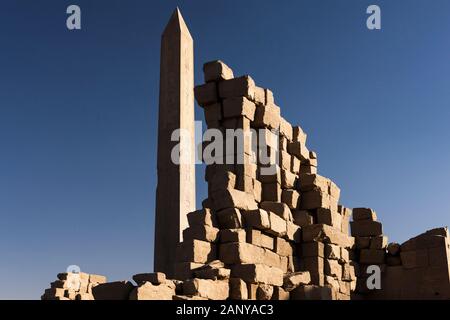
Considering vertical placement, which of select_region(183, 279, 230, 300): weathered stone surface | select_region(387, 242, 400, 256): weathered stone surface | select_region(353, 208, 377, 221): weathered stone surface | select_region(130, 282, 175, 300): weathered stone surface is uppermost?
select_region(353, 208, 377, 221): weathered stone surface

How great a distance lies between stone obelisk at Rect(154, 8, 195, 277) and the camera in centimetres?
1516

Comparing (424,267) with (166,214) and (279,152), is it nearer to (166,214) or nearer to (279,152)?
(279,152)

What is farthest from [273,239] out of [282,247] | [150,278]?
[150,278]

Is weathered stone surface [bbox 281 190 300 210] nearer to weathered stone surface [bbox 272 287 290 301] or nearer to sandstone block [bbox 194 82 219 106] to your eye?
sandstone block [bbox 194 82 219 106]

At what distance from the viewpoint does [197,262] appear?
10.2 m

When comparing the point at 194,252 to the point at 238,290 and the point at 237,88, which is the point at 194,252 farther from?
the point at 237,88

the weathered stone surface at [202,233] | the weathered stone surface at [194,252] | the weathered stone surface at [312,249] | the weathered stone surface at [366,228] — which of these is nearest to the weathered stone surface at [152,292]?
the weathered stone surface at [194,252]

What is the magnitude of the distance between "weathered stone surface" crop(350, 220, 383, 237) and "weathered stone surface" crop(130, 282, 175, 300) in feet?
27.9

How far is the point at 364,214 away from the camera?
16.2m

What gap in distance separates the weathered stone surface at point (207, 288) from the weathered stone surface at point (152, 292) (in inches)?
11.1

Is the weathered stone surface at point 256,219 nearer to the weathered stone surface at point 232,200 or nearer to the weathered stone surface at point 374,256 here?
the weathered stone surface at point 232,200

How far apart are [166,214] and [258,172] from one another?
3476mm

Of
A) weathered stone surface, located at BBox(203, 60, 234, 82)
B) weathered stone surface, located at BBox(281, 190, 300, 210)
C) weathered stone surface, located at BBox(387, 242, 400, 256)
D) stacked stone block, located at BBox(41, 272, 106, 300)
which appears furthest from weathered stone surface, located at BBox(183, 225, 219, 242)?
stacked stone block, located at BBox(41, 272, 106, 300)
